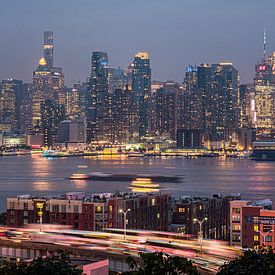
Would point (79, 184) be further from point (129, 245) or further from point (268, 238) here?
point (129, 245)

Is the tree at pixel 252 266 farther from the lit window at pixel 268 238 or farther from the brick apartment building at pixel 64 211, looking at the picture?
the brick apartment building at pixel 64 211

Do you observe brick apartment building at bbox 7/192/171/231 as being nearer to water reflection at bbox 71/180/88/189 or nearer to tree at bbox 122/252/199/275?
tree at bbox 122/252/199/275

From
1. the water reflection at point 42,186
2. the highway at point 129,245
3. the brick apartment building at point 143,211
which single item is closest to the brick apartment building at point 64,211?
the brick apartment building at point 143,211

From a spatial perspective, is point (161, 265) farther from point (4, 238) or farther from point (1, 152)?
point (1, 152)

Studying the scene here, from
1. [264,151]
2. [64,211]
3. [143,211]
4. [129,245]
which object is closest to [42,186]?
[143,211]

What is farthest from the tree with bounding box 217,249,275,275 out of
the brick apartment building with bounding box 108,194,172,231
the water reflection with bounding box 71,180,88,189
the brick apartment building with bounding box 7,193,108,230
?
the water reflection with bounding box 71,180,88,189

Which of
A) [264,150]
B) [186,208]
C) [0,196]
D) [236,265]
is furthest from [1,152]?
[236,265]

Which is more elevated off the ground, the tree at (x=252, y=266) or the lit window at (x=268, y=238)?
the tree at (x=252, y=266)
